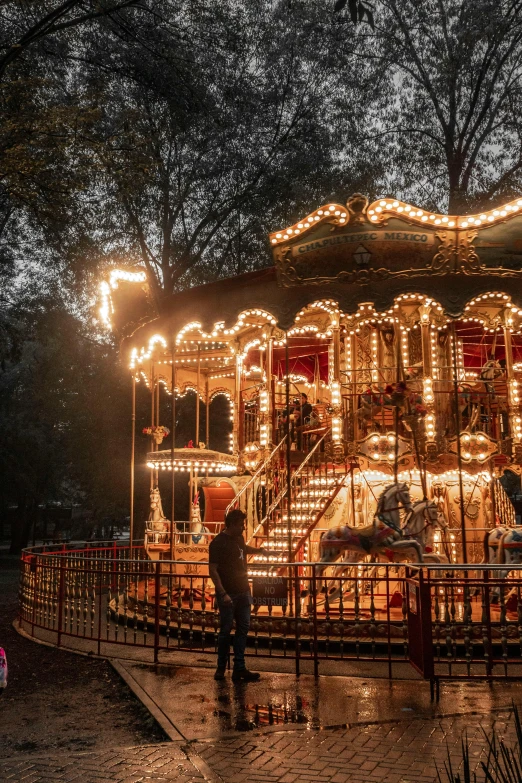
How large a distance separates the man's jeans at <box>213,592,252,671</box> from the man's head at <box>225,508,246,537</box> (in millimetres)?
710

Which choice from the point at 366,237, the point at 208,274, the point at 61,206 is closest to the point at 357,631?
the point at 366,237

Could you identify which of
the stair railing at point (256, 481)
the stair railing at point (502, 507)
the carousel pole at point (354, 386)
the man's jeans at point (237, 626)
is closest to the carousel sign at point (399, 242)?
the carousel pole at point (354, 386)

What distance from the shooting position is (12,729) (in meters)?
6.79

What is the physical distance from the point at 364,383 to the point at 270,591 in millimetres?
6507

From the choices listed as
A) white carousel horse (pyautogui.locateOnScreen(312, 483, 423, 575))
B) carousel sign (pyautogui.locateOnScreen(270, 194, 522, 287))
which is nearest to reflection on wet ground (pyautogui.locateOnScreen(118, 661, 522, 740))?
white carousel horse (pyautogui.locateOnScreen(312, 483, 423, 575))

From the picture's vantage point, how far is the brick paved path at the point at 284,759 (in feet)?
17.4

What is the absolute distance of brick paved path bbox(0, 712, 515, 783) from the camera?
5.31 m

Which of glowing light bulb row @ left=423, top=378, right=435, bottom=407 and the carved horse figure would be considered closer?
the carved horse figure

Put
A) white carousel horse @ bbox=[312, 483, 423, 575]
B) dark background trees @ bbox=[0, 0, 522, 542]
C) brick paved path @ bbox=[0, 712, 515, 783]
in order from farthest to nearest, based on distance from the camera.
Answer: dark background trees @ bbox=[0, 0, 522, 542]
white carousel horse @ bbox=[312, 483, 423, 575]
brick paved path @ bbox=[0, 712, 515, 783]

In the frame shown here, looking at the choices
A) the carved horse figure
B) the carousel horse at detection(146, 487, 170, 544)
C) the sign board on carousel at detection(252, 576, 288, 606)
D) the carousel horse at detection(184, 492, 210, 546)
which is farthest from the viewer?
the carousel horse at detection(146, 487, 170, 544)

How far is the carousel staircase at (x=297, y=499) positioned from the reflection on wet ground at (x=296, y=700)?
403 centimetres

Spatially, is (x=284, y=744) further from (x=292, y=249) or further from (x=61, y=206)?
(x=61, y=206)

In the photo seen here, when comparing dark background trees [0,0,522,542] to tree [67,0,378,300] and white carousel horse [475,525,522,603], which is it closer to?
tree [67,0,378,300]

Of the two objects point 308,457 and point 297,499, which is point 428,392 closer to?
point 308,457
